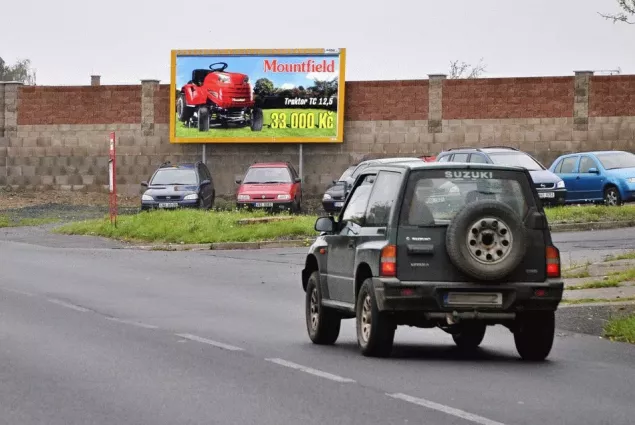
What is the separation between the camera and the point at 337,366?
12117 millimetres

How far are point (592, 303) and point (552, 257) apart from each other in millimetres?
5034

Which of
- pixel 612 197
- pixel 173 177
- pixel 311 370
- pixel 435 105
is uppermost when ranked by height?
pixel 435 105

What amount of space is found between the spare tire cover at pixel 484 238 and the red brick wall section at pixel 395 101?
3588cm

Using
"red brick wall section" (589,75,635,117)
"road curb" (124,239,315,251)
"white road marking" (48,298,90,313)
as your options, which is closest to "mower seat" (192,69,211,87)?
"red brick wall section" (589,75,635,117)

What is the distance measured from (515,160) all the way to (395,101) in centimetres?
1127

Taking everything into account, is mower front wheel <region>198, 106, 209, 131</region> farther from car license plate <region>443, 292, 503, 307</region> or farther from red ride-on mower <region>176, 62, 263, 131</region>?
car license plate <region>443, 292, 503, 307</region>

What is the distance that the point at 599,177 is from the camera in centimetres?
3784

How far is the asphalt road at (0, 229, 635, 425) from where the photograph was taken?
9.45m

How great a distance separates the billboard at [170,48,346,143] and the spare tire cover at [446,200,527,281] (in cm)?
3660

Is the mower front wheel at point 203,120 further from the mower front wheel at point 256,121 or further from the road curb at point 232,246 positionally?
the road curb at point 232,246

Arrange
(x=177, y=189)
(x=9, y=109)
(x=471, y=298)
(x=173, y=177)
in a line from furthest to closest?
(x=9, y=109) → (x=173, y=177) → (x=177, y=189) → (x=471, y=298)

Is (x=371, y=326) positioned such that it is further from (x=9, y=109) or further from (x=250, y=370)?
(x=9, y=109)

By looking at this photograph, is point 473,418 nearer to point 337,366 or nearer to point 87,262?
point 337,366

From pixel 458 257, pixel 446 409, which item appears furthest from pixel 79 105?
pixel 446 409
